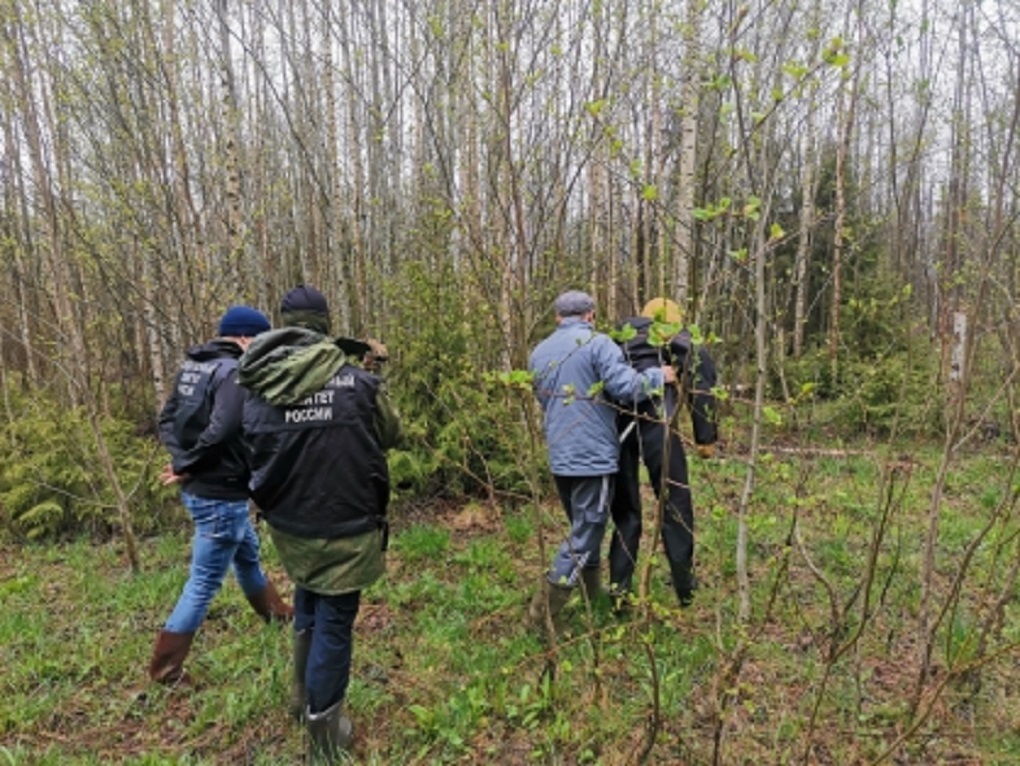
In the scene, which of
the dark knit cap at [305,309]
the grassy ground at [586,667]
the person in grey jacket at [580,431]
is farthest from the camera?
the person in grey jacket at [580,431]

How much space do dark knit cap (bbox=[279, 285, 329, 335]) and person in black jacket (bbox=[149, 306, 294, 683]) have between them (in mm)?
554

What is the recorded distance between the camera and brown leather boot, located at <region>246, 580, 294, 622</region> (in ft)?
13.2

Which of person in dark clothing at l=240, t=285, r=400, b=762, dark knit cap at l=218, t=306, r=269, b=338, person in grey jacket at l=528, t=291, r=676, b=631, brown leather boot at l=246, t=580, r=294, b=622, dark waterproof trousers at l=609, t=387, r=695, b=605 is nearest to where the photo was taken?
person in dark clothing at l=240, t=285, r=400, b=762

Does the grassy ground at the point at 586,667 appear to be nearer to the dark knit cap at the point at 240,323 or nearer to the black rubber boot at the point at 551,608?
the black rubber boot at the point at 551,608

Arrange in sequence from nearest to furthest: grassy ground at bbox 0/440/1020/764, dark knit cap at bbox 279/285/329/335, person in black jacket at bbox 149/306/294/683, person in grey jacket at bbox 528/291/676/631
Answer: grassy ground at bbox 0/440/1020/764, dark knit cap at bbox 279/285/329/335, person in black jacket at bbox 149/306/294/683, person in grey jacket at bbox 528/291/676/631

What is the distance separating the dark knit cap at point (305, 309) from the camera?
10.0 feet

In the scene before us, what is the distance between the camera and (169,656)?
3.43 metres

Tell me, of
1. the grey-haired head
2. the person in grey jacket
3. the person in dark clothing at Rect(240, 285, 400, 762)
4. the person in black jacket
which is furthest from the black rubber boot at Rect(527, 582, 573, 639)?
the person in black jacket

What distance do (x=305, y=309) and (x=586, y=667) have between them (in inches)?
88.8

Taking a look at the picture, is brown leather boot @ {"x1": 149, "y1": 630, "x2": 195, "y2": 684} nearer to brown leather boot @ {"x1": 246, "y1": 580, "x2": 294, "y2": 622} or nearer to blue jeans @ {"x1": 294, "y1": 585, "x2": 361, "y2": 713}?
brown leather boot @ {"x1": 246, "y1": 580, "x2": 294, "y2": 622}

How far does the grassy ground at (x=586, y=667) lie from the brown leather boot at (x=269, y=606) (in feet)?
0.34

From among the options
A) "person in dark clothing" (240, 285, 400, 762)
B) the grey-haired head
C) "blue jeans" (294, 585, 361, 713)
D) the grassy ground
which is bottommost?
the grassy ground

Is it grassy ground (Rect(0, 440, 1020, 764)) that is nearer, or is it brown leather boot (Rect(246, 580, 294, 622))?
grassy ground (Rect(0, 440, 1020, 764))

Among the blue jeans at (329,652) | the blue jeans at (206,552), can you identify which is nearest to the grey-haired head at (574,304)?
the blue jeans at (329,652)
